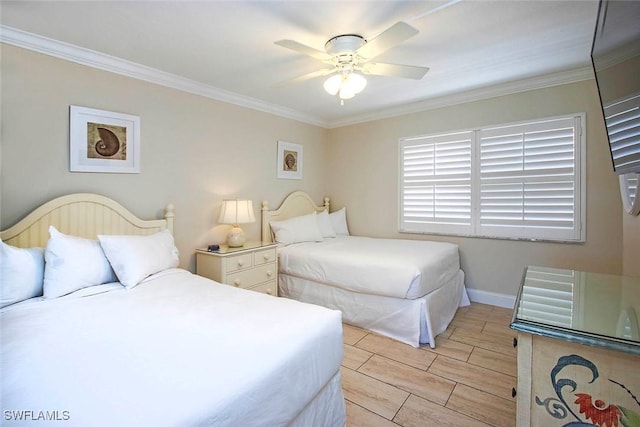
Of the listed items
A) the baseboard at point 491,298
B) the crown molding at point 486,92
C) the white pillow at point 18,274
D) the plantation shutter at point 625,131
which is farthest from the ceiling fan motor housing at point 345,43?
the baseboard at point 491,298

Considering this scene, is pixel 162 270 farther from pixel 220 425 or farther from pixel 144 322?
pixel 220 425

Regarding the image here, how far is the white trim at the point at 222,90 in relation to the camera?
6.89 feet

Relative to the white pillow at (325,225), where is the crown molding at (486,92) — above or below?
above

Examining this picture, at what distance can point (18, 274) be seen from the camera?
5.44 ft

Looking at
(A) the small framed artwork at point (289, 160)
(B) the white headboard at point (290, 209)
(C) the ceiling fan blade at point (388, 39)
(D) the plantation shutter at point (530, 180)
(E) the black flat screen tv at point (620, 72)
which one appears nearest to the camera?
(E) the black flat screen tv at point (620, 72)

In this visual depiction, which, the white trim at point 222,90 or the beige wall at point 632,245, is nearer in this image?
the beige wall at point 632,245

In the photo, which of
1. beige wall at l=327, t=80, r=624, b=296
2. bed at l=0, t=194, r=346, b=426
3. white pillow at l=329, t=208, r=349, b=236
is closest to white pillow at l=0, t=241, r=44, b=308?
bed at l=0, t=194, r=346, b=426

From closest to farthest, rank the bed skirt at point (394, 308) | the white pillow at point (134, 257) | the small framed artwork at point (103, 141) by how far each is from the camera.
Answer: the white pillow at point (134, 257) → the small framed artwork at point (103, 141) → the bed skirt at point (394, 308)

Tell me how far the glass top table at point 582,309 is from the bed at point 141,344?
0.86 m

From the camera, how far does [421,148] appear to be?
375 cm

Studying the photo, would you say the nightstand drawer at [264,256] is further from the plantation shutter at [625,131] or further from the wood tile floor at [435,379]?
the plantation shutter at [625,131]

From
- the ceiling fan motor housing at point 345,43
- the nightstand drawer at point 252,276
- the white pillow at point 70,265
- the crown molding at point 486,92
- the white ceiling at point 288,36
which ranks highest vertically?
the crown molding at point 486,92

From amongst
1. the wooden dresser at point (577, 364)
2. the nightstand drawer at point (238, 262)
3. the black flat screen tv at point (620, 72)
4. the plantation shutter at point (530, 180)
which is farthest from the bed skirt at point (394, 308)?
the black flat screen tv at point (620, 72)

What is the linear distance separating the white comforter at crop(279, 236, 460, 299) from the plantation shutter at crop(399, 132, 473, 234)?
14.4 inches
